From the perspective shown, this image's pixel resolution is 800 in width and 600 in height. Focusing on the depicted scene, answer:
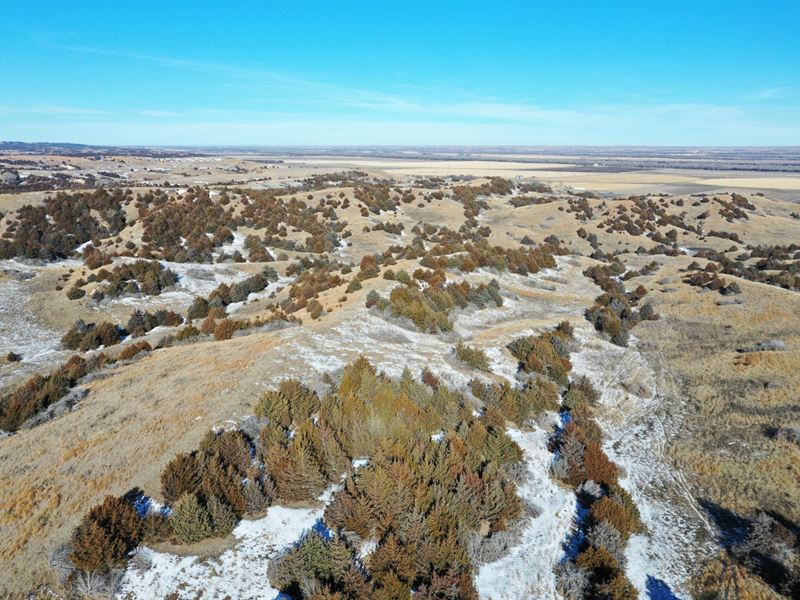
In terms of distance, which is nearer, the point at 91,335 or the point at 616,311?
the point at 91,335

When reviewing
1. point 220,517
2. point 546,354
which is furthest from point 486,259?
point 220,517

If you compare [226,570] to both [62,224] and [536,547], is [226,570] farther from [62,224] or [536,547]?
[62,224]

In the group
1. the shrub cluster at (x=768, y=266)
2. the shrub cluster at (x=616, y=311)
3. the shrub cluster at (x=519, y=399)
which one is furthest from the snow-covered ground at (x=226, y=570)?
the shrub cluster at (x=768, y=266)

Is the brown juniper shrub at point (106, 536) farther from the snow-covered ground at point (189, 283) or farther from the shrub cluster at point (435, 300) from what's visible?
the snow-covered ground at point (189, 283)

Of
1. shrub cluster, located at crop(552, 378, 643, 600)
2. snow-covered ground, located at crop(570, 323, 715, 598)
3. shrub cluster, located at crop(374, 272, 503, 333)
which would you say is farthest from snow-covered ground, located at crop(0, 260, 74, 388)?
snow-covered ground, located at crop(570, 323, 715, 598)

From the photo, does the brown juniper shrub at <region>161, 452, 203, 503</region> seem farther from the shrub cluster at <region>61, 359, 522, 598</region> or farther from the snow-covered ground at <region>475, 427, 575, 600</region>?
the snow-covered ground at <region>475, 427, 575, 600</region>

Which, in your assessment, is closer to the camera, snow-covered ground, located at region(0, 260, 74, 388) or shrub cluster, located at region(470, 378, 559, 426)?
shrub cluster, located at region(470, 378, 559, 426)

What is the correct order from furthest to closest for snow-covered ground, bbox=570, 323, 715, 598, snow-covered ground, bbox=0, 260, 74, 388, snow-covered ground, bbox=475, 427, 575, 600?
snow-covered ground, bbox=0, 260, 74, 388 < snow-covered ground, bbox=570, 323, 715, 598 < snow-covered ground, bbox=475, 427, 575, 600
